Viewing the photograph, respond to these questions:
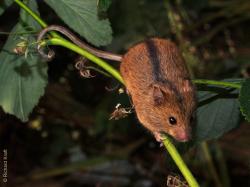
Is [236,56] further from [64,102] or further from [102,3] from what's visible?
[102,3]

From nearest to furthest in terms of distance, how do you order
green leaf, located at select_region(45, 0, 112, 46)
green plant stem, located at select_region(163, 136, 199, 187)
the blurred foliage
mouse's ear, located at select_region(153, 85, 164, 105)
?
1. green plant stem, located at select_region(163, 136, 199, 187)
2. green leaf, located at select_region(45, 0, 112, 46)
3. mouse's ear, located at select_region(153, 85, 164, 105)
4. the blurred foliage

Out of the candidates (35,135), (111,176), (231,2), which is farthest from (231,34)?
(35,135)

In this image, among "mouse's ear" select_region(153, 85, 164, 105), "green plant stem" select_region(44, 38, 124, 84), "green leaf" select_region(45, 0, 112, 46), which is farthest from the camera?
"mouse's ear" select_region(153, 85, 164, 105)

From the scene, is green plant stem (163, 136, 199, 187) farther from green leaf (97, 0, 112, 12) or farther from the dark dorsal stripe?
the dark dorsal stripe

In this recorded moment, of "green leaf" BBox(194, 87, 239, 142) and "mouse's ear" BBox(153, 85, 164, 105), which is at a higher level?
"mouse's ear" BBox(153, 85, 164, 105)

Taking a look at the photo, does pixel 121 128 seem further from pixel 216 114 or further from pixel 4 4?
pixel 4 4

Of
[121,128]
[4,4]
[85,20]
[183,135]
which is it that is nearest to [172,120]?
[183,135]

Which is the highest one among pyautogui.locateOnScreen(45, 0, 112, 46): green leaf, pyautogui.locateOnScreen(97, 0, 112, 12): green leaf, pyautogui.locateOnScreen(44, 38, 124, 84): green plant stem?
pyautogui.locateOnScreen(97, 0, 112, 12): green leaf

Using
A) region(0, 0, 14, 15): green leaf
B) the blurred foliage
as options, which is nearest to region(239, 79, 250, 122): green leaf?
region(0, 0, 14, 15): green leaf
